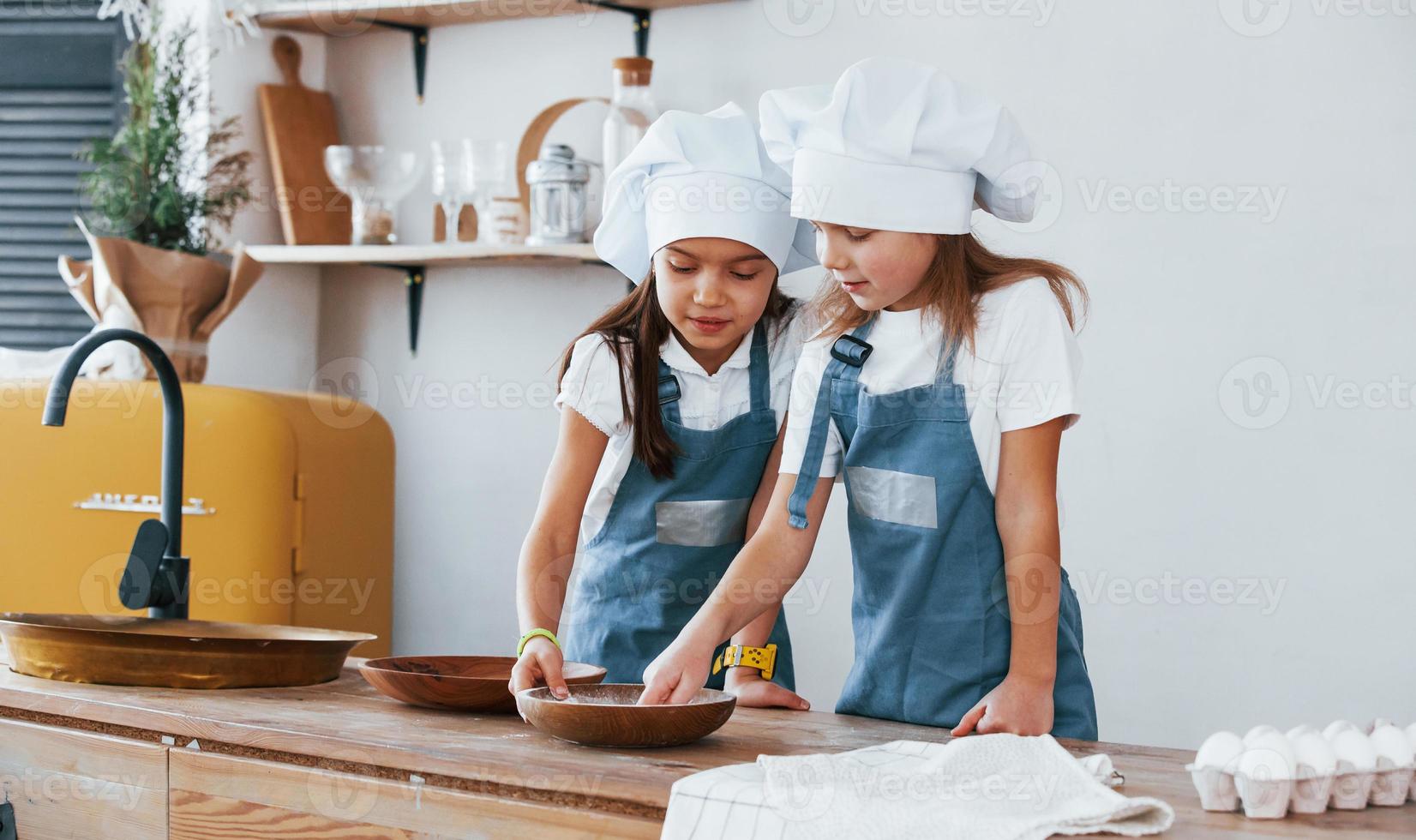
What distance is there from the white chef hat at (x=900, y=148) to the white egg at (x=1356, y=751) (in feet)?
2.08

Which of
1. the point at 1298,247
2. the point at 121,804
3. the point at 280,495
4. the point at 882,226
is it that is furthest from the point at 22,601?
the point at 1298,247

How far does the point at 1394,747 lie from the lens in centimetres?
103

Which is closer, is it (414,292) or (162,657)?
(162,657)

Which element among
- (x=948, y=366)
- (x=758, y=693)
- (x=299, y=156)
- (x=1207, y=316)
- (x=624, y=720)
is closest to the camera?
(x=624, y=720)

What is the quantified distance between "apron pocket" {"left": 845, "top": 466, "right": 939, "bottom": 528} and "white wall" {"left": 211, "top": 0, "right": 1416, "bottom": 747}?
42.5 inches

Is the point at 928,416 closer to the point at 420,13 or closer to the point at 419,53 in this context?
the point at 420,13

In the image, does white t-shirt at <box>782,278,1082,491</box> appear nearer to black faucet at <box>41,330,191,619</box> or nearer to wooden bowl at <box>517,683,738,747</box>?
wooden bowl at <box>517,683,738,747</box>

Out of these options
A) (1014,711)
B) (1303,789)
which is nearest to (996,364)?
(1014,711)

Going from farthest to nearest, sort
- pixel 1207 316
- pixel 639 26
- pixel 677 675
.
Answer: pixel 639 26, pixel 1207 316, pixel 677 675

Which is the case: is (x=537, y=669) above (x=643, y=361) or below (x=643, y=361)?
below

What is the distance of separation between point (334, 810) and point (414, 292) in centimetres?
199

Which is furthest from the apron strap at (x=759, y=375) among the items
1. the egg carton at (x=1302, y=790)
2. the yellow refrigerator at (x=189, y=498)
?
the yellow refrigerator at (x=189, y=498)

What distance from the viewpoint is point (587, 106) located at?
2.90 meters

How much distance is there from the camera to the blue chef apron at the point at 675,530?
1.76 m
